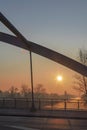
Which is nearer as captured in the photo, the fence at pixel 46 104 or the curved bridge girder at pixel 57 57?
the curved bridge girder at pixel 57 57

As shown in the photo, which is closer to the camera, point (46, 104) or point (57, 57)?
point (57, 57)

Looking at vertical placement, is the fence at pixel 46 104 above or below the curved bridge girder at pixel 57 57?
below

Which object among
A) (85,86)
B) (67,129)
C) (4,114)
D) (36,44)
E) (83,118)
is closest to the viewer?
(67,129)

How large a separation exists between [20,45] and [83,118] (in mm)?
13011

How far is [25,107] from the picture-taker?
143ft

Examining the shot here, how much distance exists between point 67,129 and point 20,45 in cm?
2052

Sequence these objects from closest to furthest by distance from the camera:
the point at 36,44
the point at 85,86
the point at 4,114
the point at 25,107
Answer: the point at 4,114, the point at 36,44, the point at 25,107, the point at 85,86

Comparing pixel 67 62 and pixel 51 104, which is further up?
pixel 67 62

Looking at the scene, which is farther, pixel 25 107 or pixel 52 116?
pixel 25 107

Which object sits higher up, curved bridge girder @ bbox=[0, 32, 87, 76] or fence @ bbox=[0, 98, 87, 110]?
curved bridge girder @ bbox=[0, 32, 87, 76]

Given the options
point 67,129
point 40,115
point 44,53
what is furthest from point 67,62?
point 67,129

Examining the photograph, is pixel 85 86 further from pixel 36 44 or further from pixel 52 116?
pixel 52 116

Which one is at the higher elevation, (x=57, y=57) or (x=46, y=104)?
(x=57, y=57)

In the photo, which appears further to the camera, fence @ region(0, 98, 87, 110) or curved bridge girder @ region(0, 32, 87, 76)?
fence @ region(0, 98, 87, 110)
